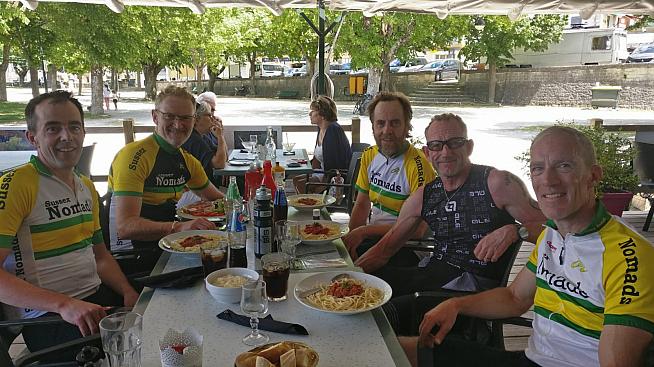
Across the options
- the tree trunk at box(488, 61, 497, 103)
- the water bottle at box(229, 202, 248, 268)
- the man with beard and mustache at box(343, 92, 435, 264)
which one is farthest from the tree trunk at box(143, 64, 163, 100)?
the water bottle at box(229, 202, 248, 268)

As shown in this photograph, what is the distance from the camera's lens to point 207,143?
5.27 m

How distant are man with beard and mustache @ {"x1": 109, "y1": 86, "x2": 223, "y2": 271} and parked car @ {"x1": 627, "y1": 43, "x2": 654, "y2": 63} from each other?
31.6 metres

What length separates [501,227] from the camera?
2.40m

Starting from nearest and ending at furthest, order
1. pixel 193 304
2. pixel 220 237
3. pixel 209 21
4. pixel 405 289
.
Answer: pixel 193 304, pixel 220 237, pixel 405 289, pixel 209 21

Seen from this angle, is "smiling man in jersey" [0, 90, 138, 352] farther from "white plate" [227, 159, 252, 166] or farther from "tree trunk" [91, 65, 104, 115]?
"tree trunk" [91, 65, 104, 115]

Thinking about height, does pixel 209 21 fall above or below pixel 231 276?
above

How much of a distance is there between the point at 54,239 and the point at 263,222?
0.91 metres

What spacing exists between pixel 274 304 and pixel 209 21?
1732 centimetres

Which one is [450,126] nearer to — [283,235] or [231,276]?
[283,235]

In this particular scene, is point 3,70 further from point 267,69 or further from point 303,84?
point 267,69

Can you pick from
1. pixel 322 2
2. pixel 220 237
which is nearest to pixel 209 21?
pixel 322 2

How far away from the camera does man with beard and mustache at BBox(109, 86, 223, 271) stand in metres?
2.85

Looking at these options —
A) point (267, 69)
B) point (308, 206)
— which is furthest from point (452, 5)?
point (267, 69)

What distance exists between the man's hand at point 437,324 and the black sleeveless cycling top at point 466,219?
1.77 ft
